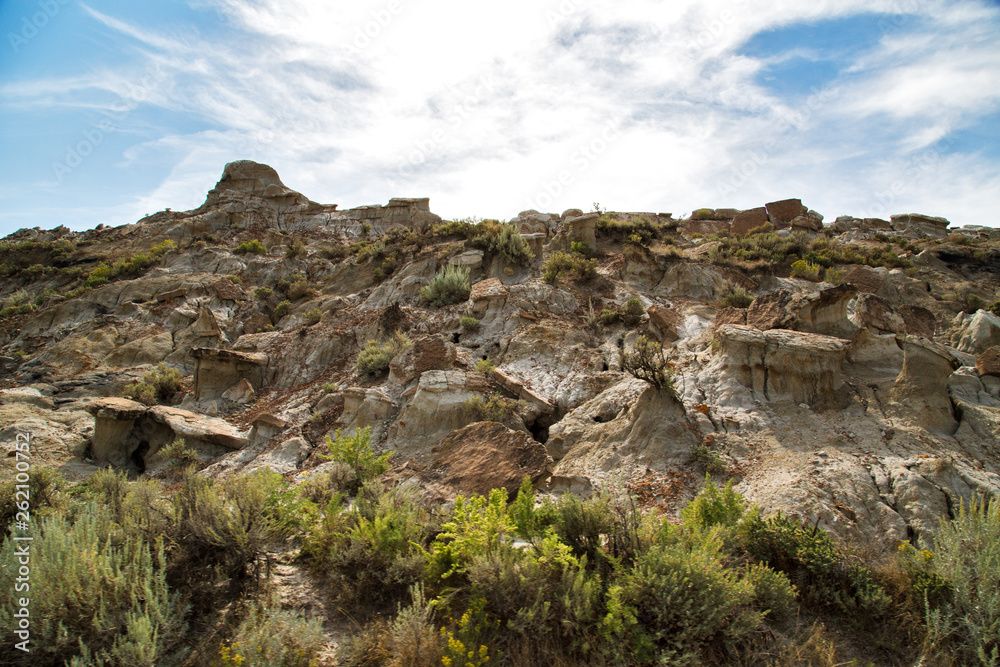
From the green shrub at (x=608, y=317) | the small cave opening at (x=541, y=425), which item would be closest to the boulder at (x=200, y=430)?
the small cave opening at (x=541, y=425)

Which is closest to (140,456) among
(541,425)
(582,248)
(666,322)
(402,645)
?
(541,425)

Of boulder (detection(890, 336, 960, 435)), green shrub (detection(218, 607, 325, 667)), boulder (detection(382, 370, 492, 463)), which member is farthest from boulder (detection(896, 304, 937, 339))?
green shrub (detection(218, 607, 325, 667))

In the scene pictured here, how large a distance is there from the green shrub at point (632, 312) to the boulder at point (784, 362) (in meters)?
3.09

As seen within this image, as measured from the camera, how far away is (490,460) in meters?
6.71

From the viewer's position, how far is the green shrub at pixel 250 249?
2262 centimetres

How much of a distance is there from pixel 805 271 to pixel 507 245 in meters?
9.84

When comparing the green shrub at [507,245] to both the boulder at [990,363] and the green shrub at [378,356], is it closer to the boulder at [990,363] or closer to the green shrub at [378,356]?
the green shrub at [378,356]

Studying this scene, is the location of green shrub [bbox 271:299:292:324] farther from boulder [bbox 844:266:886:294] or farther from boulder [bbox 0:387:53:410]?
boulder [bbox 844:266:886:294]

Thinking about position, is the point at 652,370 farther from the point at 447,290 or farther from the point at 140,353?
the point at 140,353

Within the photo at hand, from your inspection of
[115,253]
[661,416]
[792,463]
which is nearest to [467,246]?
[661,416]

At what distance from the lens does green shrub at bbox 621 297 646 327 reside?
38.1 feet

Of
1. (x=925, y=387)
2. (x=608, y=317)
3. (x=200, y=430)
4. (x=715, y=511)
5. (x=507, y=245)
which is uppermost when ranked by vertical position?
(x=507, y=245)

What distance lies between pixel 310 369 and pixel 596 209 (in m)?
13.0

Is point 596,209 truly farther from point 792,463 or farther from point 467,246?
point 792,463
